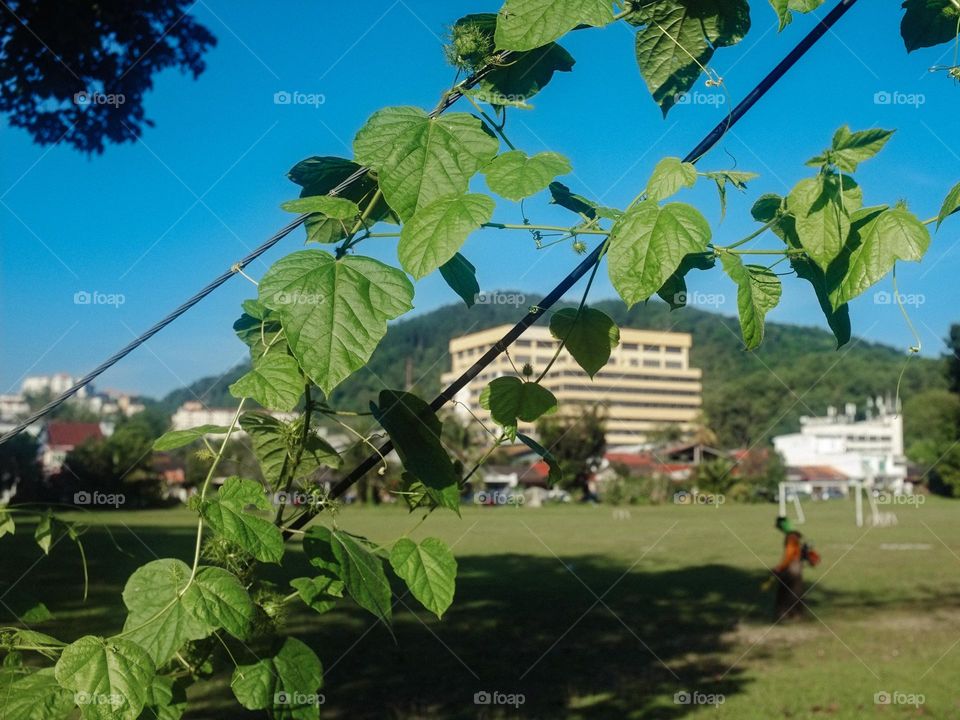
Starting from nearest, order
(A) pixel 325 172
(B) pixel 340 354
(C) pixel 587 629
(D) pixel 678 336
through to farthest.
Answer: (B) pixel 340 354, (A) pixel 325 172, (C) pixel 587 629, (D) pixel 678 336

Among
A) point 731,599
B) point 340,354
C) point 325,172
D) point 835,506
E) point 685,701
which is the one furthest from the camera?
point 835,506

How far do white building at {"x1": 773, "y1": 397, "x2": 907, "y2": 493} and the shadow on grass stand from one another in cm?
1574

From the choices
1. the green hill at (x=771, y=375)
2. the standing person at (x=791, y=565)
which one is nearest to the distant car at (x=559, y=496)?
the green hill at (x=771, y=375)

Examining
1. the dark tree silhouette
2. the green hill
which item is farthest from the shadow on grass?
the green hill

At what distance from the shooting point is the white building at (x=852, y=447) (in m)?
23.8

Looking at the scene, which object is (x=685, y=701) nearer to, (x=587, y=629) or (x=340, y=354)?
(x=587, y=629)

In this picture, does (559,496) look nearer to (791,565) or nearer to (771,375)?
(771,375)

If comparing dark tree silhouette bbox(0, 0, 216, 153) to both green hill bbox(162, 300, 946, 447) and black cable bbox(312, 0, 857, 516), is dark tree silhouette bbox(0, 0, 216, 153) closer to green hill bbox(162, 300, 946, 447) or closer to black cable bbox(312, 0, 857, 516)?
black cable bbox(312, 0, 857, 516)

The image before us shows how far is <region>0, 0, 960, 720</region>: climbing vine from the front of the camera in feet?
1.38

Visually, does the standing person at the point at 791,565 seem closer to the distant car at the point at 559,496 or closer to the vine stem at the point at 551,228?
the vine stem at the point at 551,228

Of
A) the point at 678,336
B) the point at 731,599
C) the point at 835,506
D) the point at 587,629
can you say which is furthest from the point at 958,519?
the point at 587,629

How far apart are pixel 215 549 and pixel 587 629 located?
589cm

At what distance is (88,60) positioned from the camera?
17.9ft

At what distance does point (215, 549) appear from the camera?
0.58 metres
